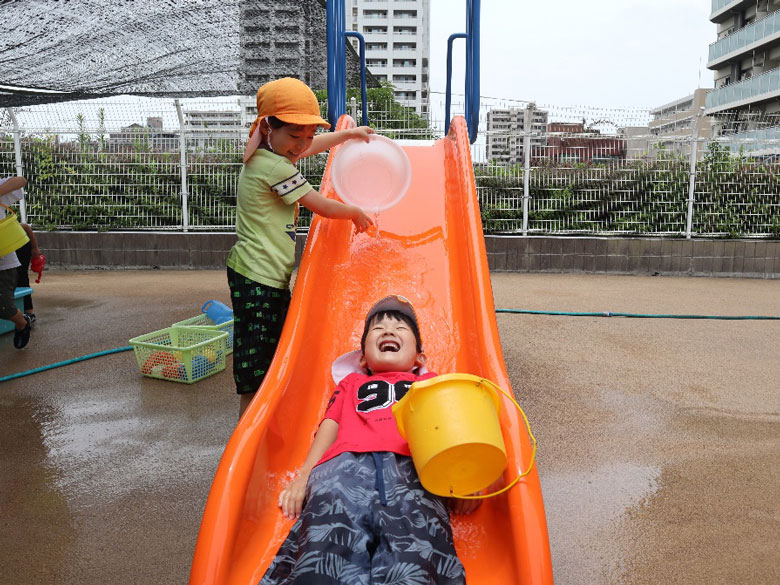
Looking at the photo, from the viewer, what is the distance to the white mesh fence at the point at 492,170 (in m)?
8.79

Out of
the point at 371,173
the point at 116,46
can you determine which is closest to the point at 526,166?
the point at 116,46

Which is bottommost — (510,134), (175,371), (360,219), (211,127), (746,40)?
(175,371)

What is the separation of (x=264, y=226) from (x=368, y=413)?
104 centimetres

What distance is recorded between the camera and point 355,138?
10.4 ft

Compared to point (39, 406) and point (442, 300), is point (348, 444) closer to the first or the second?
point (442, 300)

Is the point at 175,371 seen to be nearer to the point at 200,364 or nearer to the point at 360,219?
the point at 200,364

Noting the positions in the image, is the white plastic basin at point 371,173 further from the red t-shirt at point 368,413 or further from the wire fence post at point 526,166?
the wire fence post at point 526,166

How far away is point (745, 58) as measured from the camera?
32.2m

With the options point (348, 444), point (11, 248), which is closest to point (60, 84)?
point (11, 248)

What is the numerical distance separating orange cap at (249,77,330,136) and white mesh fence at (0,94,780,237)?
628 centimetres

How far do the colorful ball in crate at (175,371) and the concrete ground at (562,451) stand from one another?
0.06 m

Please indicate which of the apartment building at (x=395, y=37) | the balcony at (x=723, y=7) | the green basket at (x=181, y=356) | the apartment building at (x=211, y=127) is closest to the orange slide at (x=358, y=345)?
the green basket at (x=181, y=356)

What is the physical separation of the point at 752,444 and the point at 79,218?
365 inches

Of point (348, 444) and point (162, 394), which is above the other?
point (348, 444)
